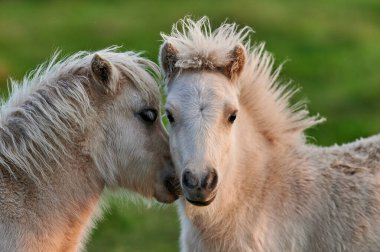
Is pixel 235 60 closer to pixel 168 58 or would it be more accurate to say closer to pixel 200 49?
pixel 200 49

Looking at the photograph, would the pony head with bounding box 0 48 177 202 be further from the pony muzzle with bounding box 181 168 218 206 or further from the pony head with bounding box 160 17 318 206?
the pony muzzle with bounding box 181 168 218 206

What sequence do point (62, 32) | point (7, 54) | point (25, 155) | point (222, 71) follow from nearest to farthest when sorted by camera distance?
point (25, 155)
point (222, 71)
point (7, 54)
point (62, 32)

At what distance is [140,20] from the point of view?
26.1 m

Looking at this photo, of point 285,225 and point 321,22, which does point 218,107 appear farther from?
point 321,22

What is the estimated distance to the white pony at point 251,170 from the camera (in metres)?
7.15

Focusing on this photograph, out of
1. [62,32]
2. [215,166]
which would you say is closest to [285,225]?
[215,166]

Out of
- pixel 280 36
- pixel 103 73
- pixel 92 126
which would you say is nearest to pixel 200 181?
pixel 92 126

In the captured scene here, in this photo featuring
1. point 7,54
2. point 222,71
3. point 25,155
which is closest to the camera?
point 25,155

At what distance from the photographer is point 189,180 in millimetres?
6742

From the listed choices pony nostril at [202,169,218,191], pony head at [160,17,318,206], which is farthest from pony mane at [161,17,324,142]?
pony nostril at [202,169,218,191]

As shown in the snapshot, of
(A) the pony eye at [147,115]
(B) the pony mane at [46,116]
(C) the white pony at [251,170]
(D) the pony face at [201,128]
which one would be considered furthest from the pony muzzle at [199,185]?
(B) the pony mane at [46,116]

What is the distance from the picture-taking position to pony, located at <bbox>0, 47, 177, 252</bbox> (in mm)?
6777

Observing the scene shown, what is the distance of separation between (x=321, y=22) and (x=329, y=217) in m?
19.1

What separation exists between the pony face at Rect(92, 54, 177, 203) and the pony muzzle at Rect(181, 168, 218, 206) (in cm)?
45
